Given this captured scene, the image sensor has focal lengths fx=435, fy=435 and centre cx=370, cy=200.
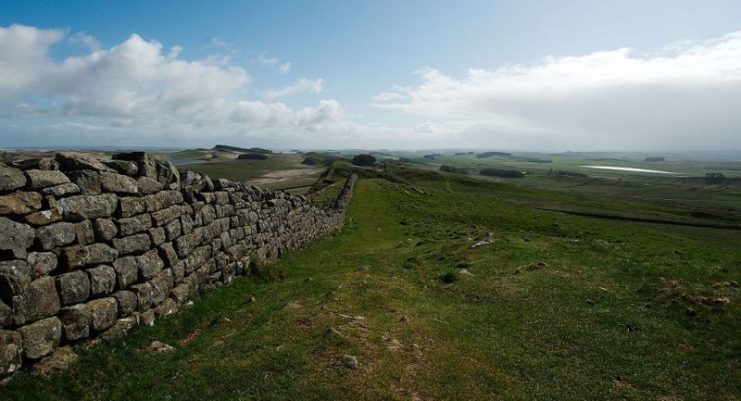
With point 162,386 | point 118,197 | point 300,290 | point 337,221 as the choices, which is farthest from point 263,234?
point 337,221

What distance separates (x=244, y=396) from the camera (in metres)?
8.40

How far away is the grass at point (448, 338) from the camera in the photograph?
29.7 ft

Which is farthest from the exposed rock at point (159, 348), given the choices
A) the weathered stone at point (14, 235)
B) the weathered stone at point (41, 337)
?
the weathered stone at point (14, 235)

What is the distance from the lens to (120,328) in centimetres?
1111

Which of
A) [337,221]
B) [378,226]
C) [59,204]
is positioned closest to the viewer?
[59,204]

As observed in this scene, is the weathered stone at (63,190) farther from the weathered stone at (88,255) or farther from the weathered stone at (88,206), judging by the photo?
the weathered stone at (88,255)

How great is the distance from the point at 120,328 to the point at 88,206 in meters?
3.20

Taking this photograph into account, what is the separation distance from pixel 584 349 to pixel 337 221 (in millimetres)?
31187

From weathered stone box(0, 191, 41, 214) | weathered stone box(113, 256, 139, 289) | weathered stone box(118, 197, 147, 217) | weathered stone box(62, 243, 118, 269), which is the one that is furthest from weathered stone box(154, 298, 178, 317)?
weathered stone box(0, 191, 41, 214)

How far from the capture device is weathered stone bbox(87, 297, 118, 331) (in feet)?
34.0

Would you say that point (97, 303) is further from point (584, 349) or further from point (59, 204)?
point (584, 349)

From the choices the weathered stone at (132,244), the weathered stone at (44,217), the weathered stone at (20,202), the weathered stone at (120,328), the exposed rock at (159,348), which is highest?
the weathered stone at (20,202)

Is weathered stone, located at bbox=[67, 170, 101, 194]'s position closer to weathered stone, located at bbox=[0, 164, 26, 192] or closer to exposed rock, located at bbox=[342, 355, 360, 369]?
weathered stone, located at bbox=[0, 164, 26, 192]

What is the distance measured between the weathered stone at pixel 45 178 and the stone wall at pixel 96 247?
0.09ft
